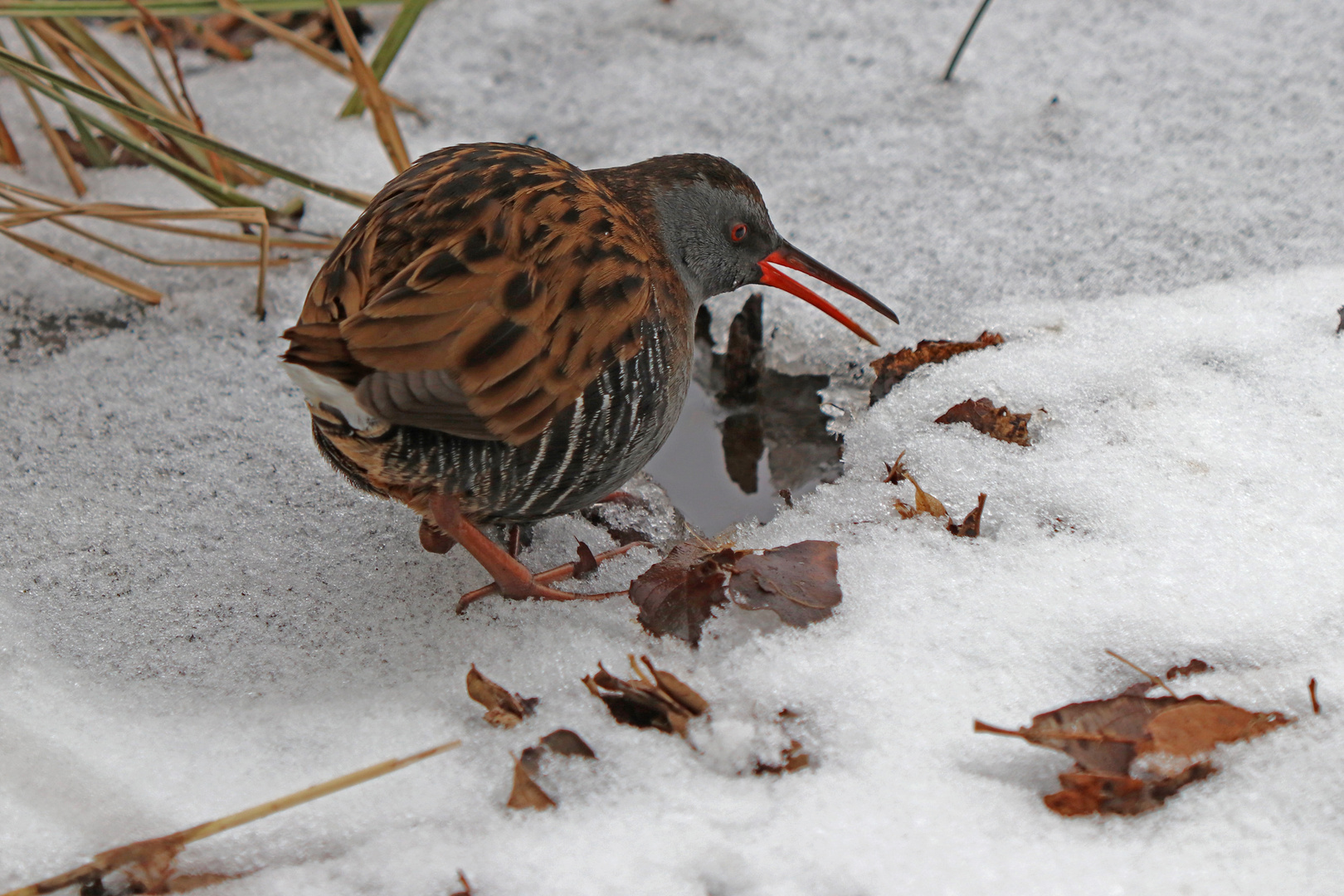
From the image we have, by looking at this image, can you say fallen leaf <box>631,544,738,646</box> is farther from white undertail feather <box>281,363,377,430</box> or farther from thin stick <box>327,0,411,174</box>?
thin stick <box>327,0,411,174</box>

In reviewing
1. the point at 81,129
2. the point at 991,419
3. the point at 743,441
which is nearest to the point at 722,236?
the point at 743,441

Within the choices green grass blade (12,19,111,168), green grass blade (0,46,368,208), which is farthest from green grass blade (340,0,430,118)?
green grass blade (12,19,111,168)

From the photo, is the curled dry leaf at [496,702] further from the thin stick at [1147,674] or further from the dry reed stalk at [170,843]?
the thin stick at [1147,674]

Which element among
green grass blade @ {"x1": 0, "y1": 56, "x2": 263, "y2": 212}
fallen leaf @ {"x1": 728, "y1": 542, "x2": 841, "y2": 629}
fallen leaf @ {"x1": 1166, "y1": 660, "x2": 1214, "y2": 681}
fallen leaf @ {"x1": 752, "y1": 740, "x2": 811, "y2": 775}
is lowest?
fallen leaf @ {"x1": 752, "y1": 740, "x2": 811, "y2": 775}

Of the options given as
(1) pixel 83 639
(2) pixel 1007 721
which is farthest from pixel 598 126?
(2) pixel 1007 721

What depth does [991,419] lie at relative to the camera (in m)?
2.17

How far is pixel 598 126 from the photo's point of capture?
3221mm

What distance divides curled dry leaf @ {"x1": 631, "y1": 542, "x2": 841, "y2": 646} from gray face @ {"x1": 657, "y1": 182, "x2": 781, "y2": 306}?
661 millimetres

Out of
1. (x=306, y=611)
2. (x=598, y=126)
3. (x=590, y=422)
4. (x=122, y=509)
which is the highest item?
(x=598, y=126)

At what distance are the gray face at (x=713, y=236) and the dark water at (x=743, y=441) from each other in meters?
0.15

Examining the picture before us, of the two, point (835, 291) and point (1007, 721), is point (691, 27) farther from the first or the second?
point (1007, 721)

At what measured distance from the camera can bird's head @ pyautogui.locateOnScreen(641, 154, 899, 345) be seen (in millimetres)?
2215

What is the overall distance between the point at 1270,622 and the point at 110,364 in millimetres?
2366

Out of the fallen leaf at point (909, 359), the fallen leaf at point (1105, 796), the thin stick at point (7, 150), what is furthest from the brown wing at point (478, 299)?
the thin stick at point (7, 150)
